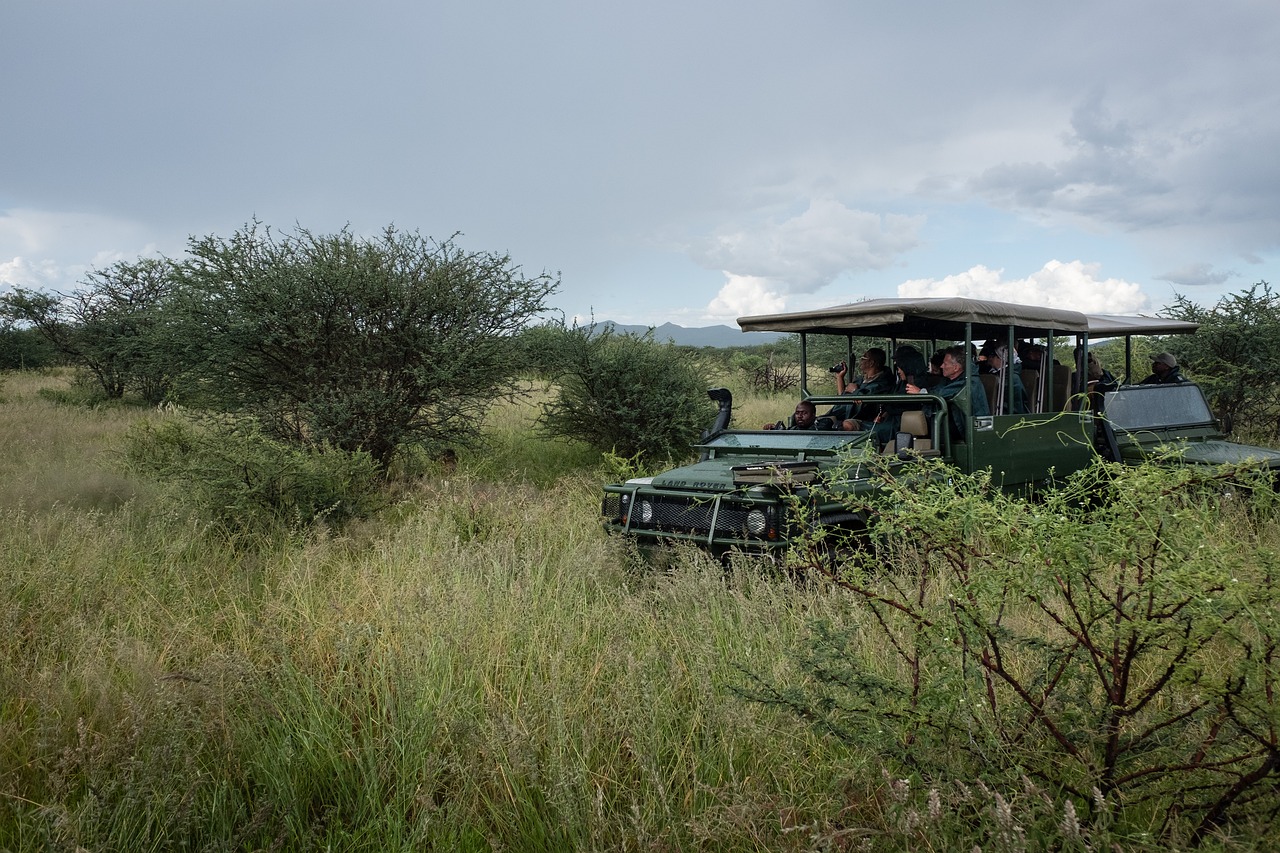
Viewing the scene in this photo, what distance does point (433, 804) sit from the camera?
2.87m

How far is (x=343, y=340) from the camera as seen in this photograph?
10484mm

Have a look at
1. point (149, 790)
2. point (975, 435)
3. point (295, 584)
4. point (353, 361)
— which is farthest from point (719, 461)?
point (353, 361)

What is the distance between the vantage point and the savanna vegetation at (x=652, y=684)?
2.46 m

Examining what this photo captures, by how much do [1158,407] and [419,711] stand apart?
8.11 metres

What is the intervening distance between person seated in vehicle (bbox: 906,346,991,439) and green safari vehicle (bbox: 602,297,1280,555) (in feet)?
0.09

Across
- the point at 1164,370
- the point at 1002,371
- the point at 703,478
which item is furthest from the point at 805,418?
the point at 1164,370

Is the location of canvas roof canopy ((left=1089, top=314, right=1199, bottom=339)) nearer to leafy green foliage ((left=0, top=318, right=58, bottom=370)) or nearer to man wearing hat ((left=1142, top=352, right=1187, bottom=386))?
man wearing hat ((left=1142, top=352, right=1187, bottom=386))

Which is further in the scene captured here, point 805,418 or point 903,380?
point 903,380

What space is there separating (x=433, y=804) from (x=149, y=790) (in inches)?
38.8

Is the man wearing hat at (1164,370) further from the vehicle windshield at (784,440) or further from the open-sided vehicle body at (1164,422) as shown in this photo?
the vehicle windshield at (784,440)

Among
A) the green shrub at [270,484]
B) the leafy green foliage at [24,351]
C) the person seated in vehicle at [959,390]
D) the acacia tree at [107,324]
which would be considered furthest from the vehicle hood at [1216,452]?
the leafy green foliage at [24,351]

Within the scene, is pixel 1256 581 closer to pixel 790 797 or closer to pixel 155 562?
pixel 790 797

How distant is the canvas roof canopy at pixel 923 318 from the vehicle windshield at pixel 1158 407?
3.70ft

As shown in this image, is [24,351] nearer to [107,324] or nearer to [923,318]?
[107,324]
